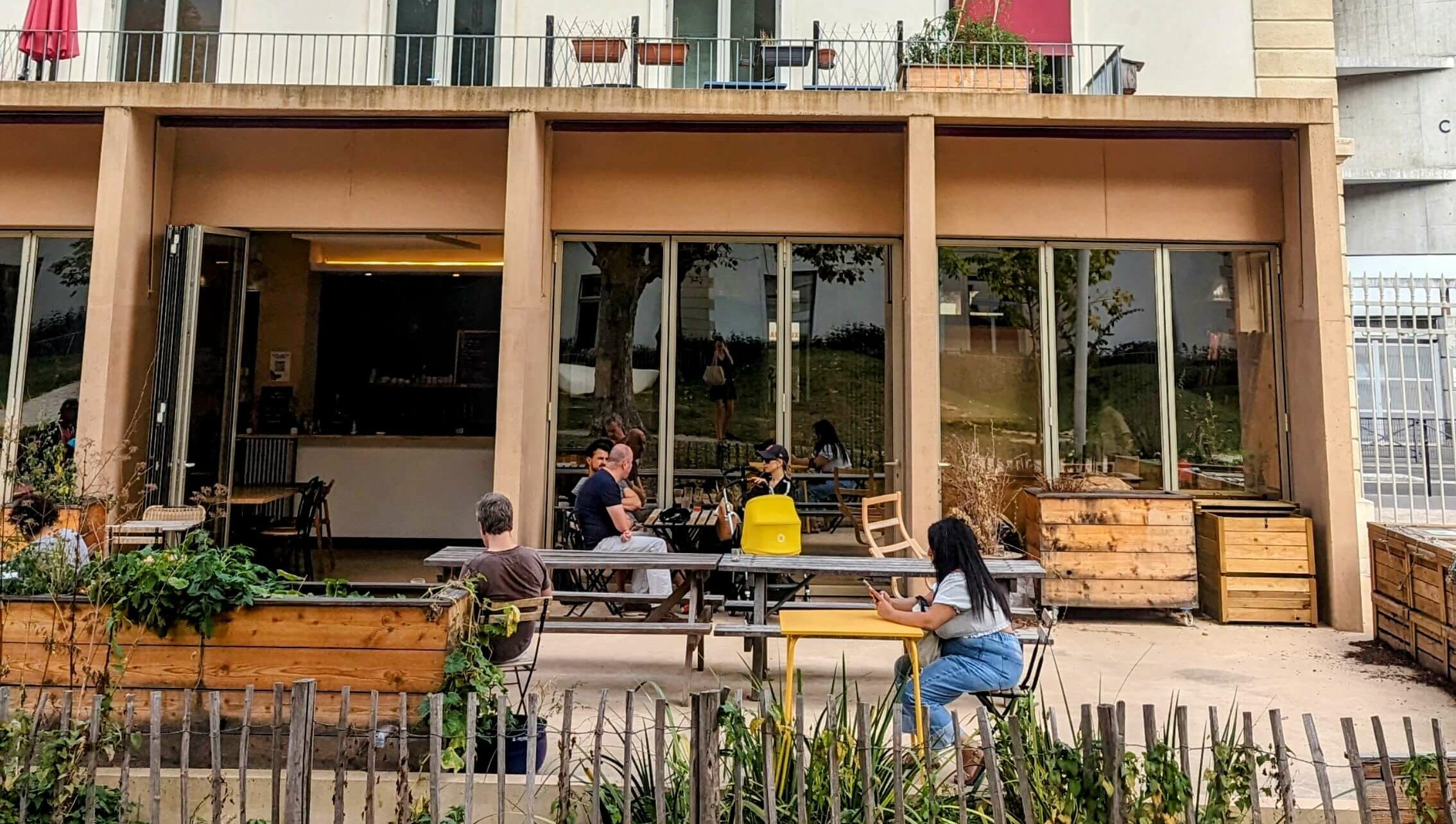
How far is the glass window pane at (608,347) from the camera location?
8234mm

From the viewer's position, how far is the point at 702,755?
279 centimetres

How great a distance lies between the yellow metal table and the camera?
370 cm

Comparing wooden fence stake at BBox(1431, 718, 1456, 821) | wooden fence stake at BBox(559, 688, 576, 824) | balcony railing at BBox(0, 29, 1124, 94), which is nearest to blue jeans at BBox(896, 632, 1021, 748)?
wooden fence stake at BBox(1431, 718, 1456, 821)

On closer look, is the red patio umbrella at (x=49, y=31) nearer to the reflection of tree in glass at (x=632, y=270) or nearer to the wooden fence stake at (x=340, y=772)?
the reflection of tree in glass at (x=632, y=270)

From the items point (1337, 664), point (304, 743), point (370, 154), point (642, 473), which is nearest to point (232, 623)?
point (304, 743)

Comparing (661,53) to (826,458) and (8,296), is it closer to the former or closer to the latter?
(826,458)

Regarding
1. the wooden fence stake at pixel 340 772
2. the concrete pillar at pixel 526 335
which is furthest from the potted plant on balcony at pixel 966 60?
the wooden fence stake at pixel 340 772

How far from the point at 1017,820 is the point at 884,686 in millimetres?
2386

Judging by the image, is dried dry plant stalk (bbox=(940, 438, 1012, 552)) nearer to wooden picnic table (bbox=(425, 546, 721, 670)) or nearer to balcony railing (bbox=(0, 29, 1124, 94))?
wooden picnic table (bbox=(425, 546, 721, 670))

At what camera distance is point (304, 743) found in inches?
117

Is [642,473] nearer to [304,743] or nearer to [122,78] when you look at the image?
[304,743]

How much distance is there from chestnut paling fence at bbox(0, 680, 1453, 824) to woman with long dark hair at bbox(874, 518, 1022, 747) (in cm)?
65

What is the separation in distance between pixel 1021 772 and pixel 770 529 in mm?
2969

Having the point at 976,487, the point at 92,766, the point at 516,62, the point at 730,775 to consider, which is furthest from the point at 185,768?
the point at 516,62
